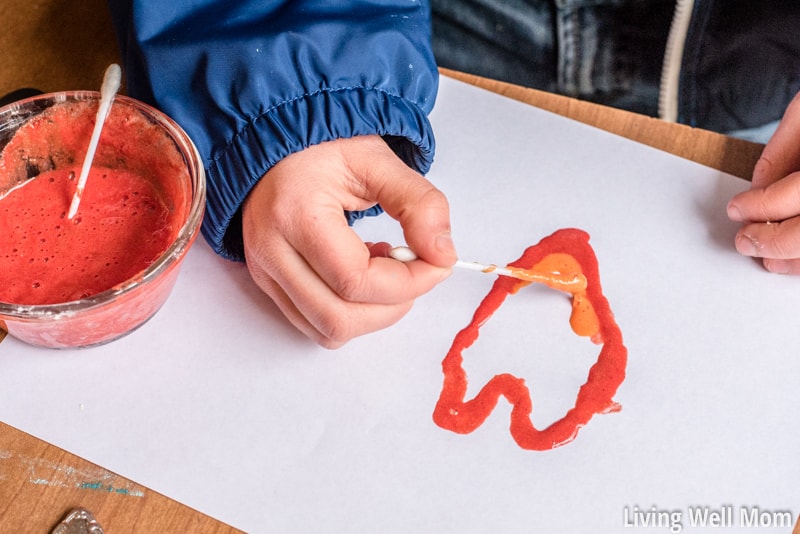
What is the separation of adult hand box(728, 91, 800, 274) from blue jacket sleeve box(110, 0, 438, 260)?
29cm

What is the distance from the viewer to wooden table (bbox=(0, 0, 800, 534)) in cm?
55

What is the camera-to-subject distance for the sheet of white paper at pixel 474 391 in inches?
21.8

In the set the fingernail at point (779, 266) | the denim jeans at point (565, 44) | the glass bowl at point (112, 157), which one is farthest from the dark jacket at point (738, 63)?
the glass bowl at point (112, 157)

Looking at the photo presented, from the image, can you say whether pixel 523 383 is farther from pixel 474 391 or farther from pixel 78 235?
pixel 78 235

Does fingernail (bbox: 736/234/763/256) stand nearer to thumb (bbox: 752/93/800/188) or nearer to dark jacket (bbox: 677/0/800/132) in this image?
thumb (bbox: 752/93/800/188)

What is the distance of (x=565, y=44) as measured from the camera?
0.83 meters

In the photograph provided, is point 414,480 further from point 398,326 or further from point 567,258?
point 567,258

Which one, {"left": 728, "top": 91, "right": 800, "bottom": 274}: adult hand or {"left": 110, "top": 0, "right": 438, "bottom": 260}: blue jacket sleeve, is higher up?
{"left": 110, "top": 0, "right": 438, "bottom": 260}: blue jacket sleeve

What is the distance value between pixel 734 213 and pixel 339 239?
36cm

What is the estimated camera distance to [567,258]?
670 mm

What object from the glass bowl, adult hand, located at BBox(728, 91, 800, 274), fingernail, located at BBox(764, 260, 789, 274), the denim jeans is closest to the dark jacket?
the denim jeans

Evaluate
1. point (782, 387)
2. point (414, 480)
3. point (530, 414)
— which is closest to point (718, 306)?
point (782, 387)

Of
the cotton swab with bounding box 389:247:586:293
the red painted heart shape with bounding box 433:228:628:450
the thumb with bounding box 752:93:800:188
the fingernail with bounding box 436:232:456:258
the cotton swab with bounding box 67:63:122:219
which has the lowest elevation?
the red painted heart shape with bounding box 433:228:628:450

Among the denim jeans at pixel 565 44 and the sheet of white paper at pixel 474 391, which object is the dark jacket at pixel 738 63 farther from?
the sheet of white paper at pixel 474 391
